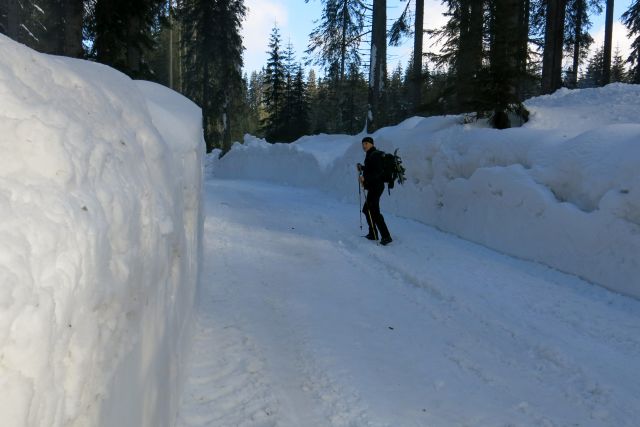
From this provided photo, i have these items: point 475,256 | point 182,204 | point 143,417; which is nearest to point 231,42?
point 475,256

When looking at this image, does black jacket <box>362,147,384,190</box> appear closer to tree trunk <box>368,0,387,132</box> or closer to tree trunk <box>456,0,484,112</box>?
tree trunk <box>456,0,484,112</box>

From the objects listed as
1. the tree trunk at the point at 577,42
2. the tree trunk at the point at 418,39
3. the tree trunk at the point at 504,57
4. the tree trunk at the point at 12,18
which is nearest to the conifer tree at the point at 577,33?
the tree trunk at the point at 577,42

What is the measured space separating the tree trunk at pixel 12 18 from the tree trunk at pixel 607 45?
21369 millimetres

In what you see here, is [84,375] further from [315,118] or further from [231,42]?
[315,118]

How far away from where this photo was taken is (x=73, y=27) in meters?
10.1

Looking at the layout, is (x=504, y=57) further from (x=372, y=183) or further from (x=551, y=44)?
(x=551, y=44)

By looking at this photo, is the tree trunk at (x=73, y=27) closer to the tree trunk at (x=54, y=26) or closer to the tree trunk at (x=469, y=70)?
the tree trunk at (x=54, y=26)

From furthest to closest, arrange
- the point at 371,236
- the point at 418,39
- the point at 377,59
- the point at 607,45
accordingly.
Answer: the point at 607,45 < the point at 418,39 < the point at 377,59 < the point at 371,236

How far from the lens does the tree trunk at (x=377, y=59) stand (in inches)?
656

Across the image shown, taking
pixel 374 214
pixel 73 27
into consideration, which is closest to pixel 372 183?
pixel 374 214

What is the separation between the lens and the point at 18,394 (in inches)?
52.1

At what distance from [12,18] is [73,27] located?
4.23ft

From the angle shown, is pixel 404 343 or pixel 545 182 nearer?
pixel 404 343

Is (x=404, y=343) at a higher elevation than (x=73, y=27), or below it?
below
